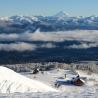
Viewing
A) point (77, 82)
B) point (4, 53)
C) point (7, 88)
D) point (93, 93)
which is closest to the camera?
point (93, 93)

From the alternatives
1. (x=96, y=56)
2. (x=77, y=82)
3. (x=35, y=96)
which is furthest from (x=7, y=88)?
(x=96, y=56)

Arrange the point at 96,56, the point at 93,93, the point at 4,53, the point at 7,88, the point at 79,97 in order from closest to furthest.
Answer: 1. the point at 79,97
2. the point at 93,93
3. the point at 7,88
4. the point at 96,56
5. the point at 4,53

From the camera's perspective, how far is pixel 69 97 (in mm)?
→ 15227

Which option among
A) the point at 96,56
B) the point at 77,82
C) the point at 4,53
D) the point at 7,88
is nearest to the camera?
the point at 7,88

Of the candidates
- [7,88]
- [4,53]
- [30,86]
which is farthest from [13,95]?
[4,53]

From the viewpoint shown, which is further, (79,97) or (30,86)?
(30,86)

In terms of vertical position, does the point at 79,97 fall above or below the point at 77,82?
above

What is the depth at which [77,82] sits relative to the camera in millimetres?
52969

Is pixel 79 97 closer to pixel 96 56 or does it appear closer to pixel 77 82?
pixel 77 82

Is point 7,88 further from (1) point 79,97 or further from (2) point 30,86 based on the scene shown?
(1) point 79,97

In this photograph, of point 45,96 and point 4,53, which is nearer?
point 45,96

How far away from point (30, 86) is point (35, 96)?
16.1 ft

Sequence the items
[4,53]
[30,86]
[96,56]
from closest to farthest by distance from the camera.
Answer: [30,86] < [96,56] < [4,53]

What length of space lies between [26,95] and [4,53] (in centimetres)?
18102
